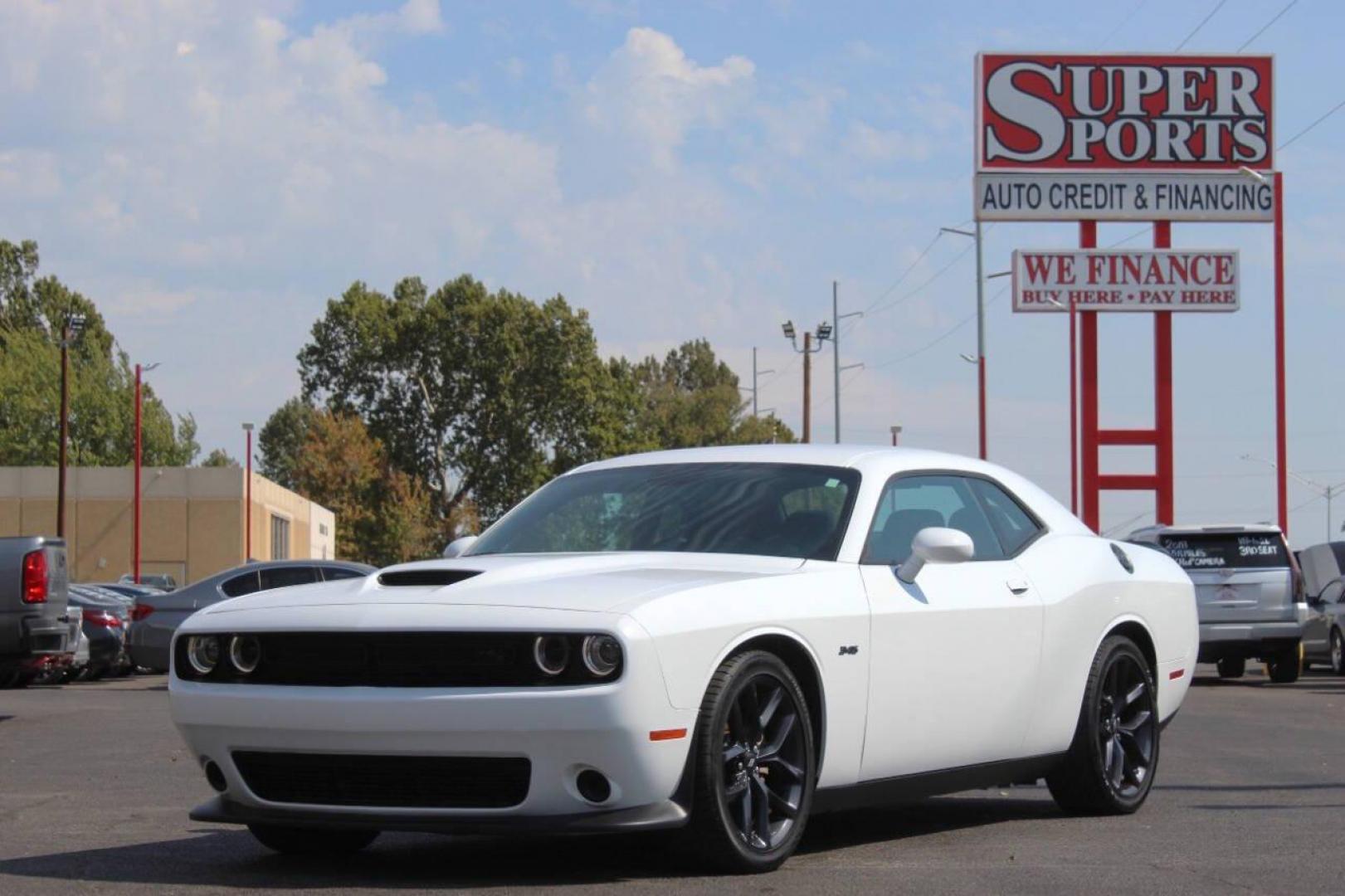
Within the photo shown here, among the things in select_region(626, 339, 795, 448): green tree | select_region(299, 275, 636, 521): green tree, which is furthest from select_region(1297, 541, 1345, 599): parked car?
select_region(626, 339, 795, 448): green tree

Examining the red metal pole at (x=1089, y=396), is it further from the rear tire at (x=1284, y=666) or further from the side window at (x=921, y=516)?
the side window at (x=921, y=516)

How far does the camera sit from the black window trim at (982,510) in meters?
7.42

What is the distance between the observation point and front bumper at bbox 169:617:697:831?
605cm

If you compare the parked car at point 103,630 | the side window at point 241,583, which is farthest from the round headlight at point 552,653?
the parked car at point 103,630

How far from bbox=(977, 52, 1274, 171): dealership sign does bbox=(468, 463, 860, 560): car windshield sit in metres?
32.5

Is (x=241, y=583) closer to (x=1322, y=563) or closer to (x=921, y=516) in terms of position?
(x=921, y=516)

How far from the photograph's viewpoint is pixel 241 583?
22609mm

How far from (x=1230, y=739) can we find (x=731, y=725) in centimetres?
812

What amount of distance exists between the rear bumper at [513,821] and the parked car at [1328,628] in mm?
21571

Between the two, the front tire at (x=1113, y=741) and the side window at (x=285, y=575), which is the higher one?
the side window at (x=285, y=575)

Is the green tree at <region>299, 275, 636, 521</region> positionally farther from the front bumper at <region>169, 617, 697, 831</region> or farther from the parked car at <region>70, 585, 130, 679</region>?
the front bumper at <region>169, 617, 697, 831</region>

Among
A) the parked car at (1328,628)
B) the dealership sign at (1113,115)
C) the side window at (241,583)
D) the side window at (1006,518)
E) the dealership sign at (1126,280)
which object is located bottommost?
the parked car at (1328,628)

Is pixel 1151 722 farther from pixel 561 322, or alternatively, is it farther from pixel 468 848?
pixel 561 322

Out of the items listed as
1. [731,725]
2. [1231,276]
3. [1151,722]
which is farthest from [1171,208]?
[731,725]
